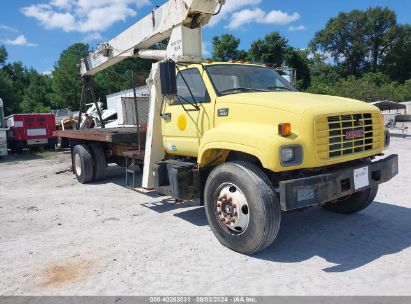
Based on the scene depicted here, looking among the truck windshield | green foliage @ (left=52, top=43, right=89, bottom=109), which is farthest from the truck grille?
green foliage @ (left=52, top=43, right=89, bottom=109)

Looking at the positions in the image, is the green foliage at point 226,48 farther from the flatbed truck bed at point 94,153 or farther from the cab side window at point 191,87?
the cab side window at point 191,87

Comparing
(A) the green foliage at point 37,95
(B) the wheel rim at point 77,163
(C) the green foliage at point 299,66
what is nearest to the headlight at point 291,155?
(B) the wheel rim at point 77,163

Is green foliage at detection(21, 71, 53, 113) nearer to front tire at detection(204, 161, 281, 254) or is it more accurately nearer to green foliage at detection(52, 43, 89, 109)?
green foliage at detection(52, 43, 89, 109)

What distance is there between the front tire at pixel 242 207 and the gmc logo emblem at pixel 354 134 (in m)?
1.05

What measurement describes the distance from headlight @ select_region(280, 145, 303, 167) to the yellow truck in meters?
0.01

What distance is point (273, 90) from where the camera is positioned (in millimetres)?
5516

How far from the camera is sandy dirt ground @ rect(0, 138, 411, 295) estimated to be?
3.79 m

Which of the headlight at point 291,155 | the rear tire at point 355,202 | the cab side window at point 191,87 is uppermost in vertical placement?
the cab side window at point 191,87

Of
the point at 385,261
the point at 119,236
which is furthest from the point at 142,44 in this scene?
the point at 385,261

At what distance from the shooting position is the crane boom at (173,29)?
248 inches

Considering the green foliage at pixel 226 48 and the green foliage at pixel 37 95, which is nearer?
the green foliage at pixel 226 48

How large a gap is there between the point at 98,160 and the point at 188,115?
14.1 feet

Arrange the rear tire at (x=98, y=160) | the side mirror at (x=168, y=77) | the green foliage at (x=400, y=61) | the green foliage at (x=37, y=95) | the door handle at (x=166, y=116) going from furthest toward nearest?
the green foliage at (x=400, y=61)
the green foliage at (x=37, y=95)
the rear tire at (x=98, y=160)
the door handle at (x=166, y=116)
the side mirror at (x=168, y=77)

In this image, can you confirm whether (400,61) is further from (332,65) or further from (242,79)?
(242,79)
